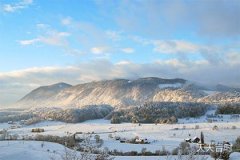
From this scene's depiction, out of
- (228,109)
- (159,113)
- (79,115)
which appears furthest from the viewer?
(79,115)

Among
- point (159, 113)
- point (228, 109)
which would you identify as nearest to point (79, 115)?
point (159, 113)

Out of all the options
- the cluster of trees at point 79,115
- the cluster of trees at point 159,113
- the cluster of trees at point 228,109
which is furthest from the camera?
the cluster of trees at point 228,109

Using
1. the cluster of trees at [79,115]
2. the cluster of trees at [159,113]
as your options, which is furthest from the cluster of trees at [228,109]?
the cluster of trees at [79,115]

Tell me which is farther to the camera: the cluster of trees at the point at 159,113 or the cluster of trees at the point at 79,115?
the cluster of trees at the point at 79,115

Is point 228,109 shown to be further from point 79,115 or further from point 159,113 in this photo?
point 79,115

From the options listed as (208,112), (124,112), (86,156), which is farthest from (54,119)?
(86,156)

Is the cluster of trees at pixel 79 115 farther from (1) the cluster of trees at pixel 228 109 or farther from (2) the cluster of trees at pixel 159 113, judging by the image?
(1) the cluster of trees at pixel 228 109

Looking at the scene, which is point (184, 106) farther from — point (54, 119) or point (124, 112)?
point (54, 119)

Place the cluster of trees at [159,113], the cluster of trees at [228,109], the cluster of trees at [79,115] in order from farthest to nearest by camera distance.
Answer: the cluster of trees at [228,109] → the cluster of trees at [79,115] → the cluster of trees at [159,113]

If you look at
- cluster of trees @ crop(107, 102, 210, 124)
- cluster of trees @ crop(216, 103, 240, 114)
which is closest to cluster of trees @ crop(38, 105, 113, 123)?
cluster of trees @ crop(107, 102, 210, 124)
